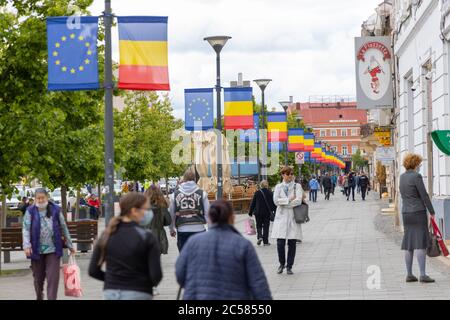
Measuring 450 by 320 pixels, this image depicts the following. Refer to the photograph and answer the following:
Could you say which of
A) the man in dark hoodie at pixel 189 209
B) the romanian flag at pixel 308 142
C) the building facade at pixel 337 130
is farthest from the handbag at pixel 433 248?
the building facade at pixel 337 130

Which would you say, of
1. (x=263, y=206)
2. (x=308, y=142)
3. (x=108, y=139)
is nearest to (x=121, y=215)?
(x=108, y=139)

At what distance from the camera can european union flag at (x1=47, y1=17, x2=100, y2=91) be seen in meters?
15.6

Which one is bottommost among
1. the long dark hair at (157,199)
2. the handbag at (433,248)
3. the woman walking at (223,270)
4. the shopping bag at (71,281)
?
the shopping bag at (71,281)

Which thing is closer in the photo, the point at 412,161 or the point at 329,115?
the point at 412,161

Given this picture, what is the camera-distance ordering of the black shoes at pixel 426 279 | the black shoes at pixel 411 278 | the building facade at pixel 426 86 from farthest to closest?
the building facade at pixel 426 86 → the black shoes at pixel 411 278 → the black shoes at pixel 426 279

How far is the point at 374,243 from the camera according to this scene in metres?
24.1

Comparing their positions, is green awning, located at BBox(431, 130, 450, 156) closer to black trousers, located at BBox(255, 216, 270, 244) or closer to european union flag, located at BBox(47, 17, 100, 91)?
european union flag, located at BBox(47, 17, 100, 91)

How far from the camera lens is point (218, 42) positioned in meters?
27.2

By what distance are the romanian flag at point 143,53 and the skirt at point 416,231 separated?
4332 mm

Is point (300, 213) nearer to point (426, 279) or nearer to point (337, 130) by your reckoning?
point (426, 279)

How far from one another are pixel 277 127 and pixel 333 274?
2572 cm

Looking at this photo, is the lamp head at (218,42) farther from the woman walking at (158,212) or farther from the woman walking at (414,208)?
the woman walking at (414,208)

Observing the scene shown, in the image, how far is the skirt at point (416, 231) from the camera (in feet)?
45.9

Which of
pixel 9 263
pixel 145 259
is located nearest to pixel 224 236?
pixel 145 259
